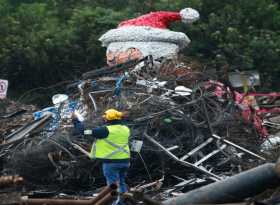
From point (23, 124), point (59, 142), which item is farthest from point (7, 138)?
point (59, 142)

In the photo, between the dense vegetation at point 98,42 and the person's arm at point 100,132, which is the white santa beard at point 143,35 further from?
the person's arm at point 100,132

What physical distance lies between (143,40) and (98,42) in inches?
306

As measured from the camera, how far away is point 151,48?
58.9ft

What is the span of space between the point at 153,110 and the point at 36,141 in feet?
7.09

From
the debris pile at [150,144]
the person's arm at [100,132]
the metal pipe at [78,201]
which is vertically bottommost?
the debris pile at [150,144]

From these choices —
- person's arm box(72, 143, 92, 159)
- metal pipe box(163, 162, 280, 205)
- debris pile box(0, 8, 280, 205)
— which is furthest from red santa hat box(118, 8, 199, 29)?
metal pipe box(163, 162, 280, 205)

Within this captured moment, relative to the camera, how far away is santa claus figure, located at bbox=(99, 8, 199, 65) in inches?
704

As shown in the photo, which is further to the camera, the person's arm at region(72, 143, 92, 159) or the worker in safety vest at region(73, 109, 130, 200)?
the person's arm at region(72, 143, 92, 159)

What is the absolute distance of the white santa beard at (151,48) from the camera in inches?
705

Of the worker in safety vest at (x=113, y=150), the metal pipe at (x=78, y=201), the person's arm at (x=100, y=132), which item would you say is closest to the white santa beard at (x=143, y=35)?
the worker in safety vest at (x=113, y=150)

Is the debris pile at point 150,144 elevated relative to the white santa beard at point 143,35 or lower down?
lower down

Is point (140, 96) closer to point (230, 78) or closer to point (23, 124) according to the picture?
point (23, 124)

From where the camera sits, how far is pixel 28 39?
83.8 ft

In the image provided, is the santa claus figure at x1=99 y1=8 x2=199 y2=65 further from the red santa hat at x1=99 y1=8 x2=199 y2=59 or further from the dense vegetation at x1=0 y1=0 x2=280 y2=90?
the dense vegetation at x1=0 y1=0 x2=280 y2=90
